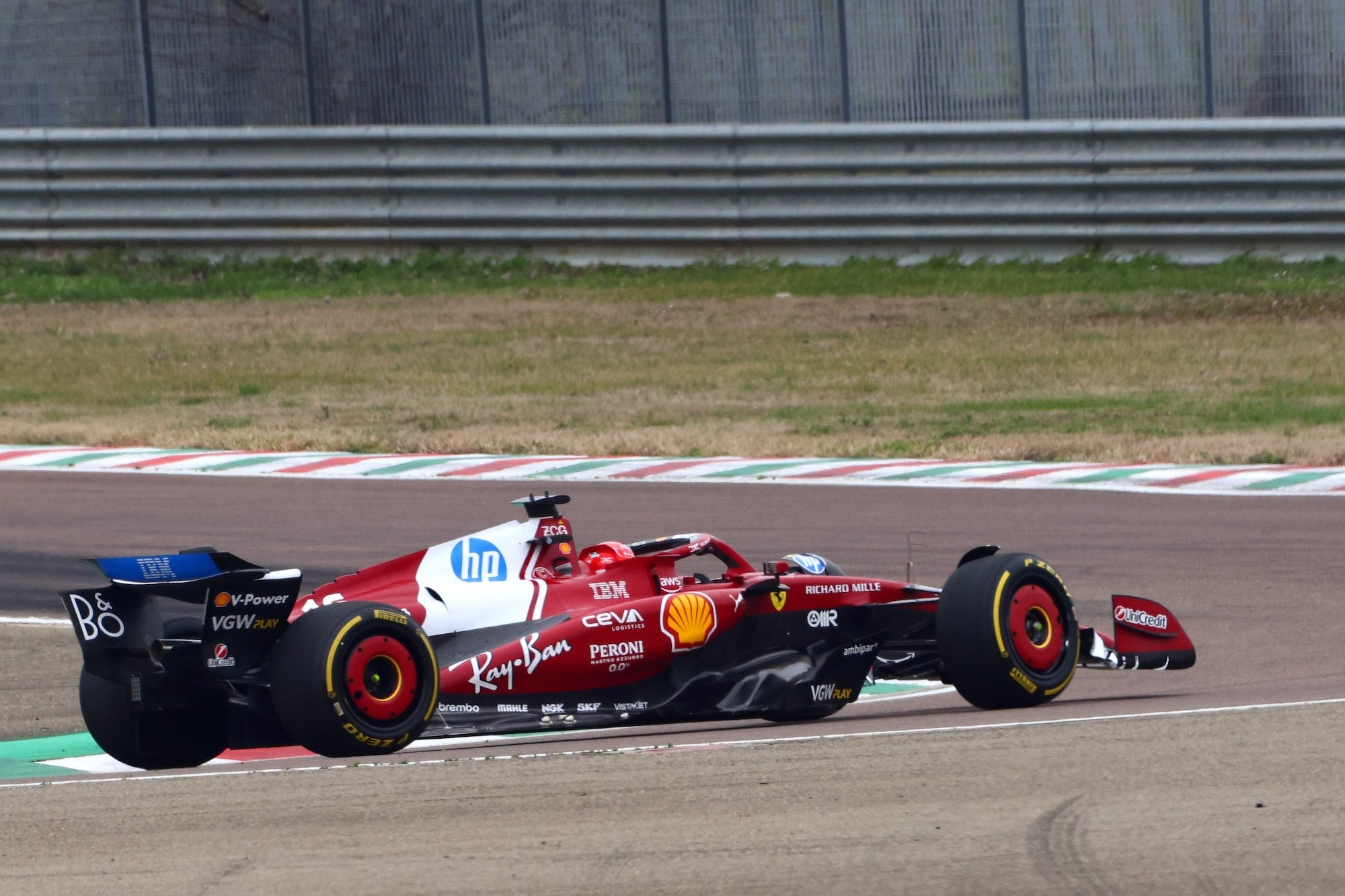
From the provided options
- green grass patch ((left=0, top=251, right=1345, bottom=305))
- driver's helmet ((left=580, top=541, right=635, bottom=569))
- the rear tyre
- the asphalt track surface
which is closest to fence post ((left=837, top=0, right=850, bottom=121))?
green grass patch ((left=0, top=251, right=1345, bottom=305))

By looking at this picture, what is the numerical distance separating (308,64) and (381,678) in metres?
18.1

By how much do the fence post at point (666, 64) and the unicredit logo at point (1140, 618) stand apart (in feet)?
50.3

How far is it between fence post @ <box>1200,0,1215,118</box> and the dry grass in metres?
2.58

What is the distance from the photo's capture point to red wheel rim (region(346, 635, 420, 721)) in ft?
21.1

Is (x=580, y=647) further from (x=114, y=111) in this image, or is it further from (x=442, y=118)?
(x=114, y=111)

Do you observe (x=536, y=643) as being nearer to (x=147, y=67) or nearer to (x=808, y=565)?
(x=808, y=565)

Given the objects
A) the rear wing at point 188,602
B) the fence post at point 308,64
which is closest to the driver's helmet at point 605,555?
the rear wing at point 188,602

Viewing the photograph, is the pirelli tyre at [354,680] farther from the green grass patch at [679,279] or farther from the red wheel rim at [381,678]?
the green grass patch at [679,279]

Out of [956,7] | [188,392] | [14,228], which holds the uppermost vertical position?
[956,7]

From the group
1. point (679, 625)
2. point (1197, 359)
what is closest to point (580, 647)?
point (679, 625)

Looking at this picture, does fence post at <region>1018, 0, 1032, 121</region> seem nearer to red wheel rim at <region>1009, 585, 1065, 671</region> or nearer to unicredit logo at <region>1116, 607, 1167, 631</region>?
unicredit logo at <region>1116, 607, 1167, 631</region>

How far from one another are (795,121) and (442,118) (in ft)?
13.5

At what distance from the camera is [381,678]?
6512 mm

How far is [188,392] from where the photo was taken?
695 inches
